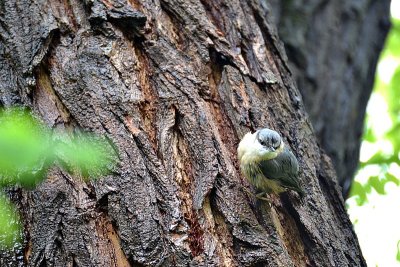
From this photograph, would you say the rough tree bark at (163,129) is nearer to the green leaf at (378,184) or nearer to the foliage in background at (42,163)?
the foliage in background at (42,163)

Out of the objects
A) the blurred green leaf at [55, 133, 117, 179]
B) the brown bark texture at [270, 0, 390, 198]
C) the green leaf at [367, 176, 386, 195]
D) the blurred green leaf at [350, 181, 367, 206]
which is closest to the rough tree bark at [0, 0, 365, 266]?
the blurred green leaf at [55, 133, 117, 179]

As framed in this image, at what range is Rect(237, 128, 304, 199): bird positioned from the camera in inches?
110

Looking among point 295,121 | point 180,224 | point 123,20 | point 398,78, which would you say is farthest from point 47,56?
point 398,78

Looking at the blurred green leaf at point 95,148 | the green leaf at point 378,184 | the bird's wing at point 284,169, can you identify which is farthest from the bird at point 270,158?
the green leaf at point 378,184

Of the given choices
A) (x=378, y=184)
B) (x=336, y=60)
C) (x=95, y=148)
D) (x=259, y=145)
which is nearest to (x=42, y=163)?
(x=95, y=148)

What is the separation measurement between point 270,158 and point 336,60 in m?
1.79

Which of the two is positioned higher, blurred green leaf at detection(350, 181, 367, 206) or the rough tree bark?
blurred green leaf at detection(350, 181, 367, 206)

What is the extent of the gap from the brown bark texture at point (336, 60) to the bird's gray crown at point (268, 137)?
1444mm

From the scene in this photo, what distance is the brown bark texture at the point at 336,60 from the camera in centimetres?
438

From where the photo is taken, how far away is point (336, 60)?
4605 millimetres

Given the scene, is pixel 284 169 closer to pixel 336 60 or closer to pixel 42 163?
pixel 42 163

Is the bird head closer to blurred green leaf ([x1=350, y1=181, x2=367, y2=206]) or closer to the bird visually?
the bird

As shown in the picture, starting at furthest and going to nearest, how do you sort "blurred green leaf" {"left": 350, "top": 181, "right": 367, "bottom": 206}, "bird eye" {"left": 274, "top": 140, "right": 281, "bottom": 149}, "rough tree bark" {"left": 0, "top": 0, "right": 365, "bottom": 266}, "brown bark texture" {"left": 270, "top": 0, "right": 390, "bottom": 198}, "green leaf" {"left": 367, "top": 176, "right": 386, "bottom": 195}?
1. "brown bark texture" {"left": 270, "top": 0, "right": 390, "bottom": 198}
2. "blurred green leaf" {"left": 350, "top": 181, "right": 367, "bottom": 206}
3. "green leaf" {"left": 367, "top": 176, "right": 386, "bottom": 195}
4. "bird eye" {"left": 274, "top": 140, "right": 281, "bottom": 149}
5. "rough tree bark" {"left": 0, "top": 0, "right": 365, "bottom": 266}

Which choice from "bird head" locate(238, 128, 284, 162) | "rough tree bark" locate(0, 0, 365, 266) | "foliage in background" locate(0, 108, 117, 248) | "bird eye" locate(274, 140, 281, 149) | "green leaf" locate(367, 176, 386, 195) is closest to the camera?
"foliage in background" locate(0, 108, 117, 248)
